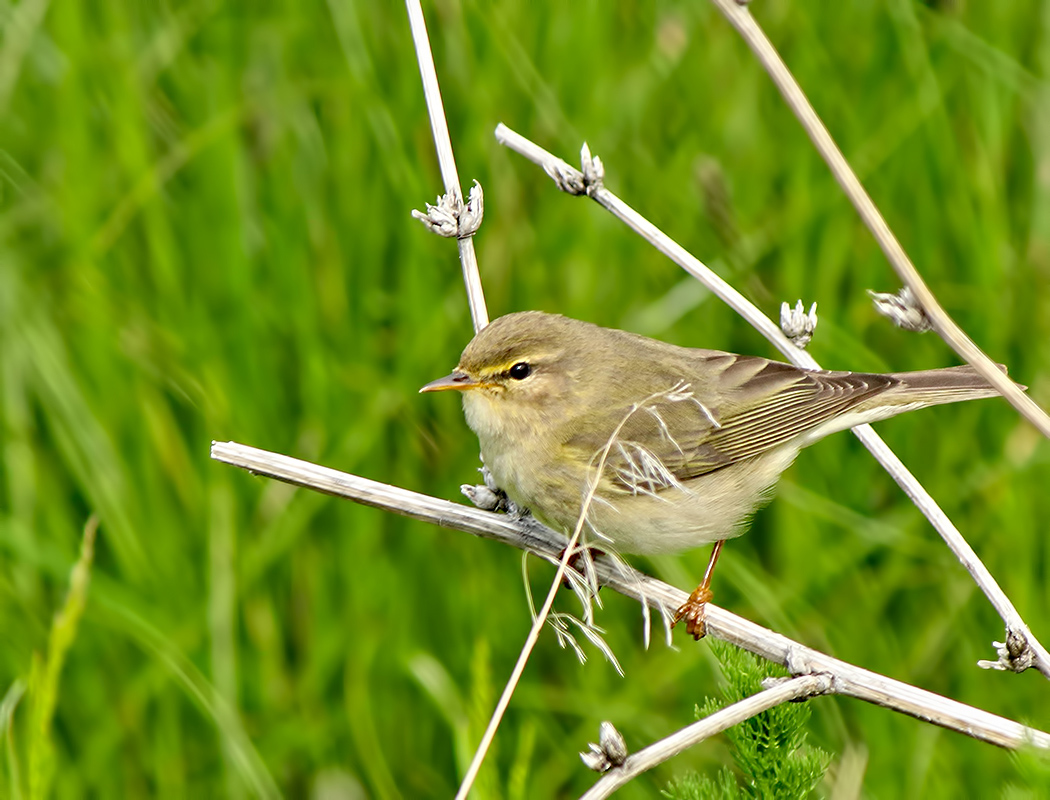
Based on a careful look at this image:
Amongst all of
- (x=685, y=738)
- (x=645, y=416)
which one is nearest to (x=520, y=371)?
(x=645, y=416)

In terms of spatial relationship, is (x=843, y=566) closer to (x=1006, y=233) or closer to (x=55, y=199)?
(x=1006, y=233)

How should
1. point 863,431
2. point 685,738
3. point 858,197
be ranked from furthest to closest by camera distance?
1. point 863,431
2. point 685,738
3. point 858,197

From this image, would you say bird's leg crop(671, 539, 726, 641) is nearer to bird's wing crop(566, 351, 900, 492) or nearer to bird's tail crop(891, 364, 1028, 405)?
bird's wing crop(566, 351, 900, 492)

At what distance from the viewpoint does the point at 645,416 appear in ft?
13.3

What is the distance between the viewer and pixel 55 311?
4418mm

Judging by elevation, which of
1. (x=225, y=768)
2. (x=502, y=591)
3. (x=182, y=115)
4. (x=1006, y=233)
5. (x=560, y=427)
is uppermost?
(x=182, y=115)

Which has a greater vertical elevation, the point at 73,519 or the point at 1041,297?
the point at 1041,297

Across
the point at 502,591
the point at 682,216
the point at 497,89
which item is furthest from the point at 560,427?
the point at 497,89

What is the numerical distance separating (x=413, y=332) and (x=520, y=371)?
0.66 m

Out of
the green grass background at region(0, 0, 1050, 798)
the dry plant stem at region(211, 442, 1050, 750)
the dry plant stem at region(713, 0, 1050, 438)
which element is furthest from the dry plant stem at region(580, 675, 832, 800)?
the green grass background at region(0, 0, 1050, 798)

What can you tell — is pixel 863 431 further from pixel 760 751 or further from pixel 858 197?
pixel 858 197

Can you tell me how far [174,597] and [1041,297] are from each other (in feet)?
10.8

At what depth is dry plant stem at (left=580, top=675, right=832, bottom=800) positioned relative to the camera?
2.47 m

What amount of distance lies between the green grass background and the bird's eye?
22.6 inches
